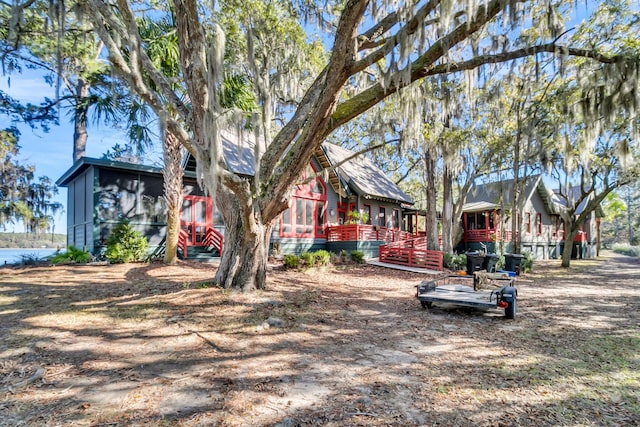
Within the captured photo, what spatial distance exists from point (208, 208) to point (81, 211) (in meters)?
5.05

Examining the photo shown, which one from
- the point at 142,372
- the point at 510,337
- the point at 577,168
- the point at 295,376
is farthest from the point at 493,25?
the point at 577,168

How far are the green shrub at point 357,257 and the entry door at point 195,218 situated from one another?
709 cm

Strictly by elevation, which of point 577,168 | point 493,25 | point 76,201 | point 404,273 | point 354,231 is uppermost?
point 493,25

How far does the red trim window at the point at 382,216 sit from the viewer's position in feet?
67.9

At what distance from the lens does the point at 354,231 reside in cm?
1695

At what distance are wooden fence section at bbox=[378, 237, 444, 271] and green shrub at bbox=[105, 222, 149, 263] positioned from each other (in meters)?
10.8

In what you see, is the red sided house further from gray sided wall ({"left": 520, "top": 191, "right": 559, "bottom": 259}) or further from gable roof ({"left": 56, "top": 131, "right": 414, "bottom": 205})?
gray sided wall ({"left": 520, "top": 191, "right": 559, "bottom": 259})

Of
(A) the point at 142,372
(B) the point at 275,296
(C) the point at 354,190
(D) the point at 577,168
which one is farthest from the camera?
(C) the point at 354,190

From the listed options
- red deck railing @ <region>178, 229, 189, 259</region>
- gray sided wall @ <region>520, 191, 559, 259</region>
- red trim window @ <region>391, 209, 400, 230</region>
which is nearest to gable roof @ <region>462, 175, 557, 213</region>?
gray sided wall @ <region>520, 191, 559, 259</region>

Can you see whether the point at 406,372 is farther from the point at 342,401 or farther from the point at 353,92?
the point at 353,92

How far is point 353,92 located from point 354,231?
718 cm

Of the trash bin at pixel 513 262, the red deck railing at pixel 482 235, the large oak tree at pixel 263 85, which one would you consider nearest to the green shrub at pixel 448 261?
the trash bin at pixel 513 262

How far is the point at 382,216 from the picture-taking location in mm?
21016

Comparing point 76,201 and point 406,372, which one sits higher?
point 76,201
